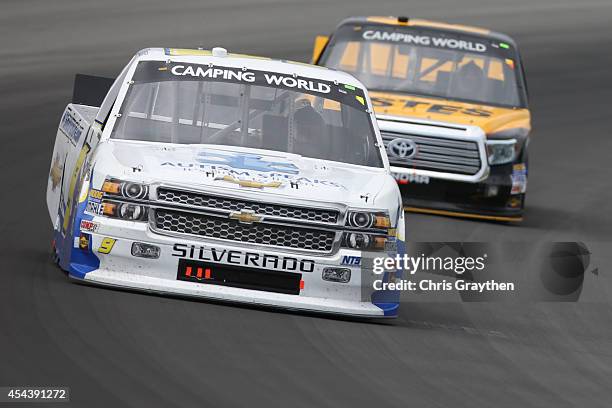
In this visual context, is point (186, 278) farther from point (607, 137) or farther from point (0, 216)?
point (607, 137)

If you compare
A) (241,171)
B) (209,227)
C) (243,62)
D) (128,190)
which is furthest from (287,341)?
(243,62)

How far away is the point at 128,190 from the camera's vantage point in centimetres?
938

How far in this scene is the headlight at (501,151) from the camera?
50.8 feet

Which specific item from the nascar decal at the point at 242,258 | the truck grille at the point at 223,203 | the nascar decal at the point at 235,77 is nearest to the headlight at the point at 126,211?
the truck grille at the point at 223,203

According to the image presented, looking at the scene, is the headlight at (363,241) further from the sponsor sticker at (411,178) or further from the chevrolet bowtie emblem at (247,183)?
the sponsor sticker at (411,178)

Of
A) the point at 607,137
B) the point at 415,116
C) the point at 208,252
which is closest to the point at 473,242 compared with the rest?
the point at 415,116

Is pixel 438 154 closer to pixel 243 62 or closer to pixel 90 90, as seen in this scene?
pixel 90 90

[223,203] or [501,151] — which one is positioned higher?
[223,203]

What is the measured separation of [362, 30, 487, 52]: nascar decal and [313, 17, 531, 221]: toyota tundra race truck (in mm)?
10

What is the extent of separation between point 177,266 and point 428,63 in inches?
297

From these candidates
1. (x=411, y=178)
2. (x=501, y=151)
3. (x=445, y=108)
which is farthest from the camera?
(x=445, y=108)

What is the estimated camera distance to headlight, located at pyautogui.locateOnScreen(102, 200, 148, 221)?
936 centimetres
